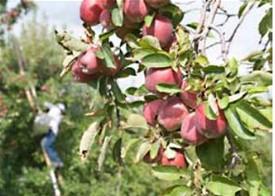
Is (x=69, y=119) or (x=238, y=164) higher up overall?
(x=238, y=164)

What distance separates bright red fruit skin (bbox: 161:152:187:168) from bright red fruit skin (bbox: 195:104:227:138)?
0.35 ft

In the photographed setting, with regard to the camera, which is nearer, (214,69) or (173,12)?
(214,69)

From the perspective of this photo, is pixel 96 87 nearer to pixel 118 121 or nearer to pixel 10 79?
pixel 118 121

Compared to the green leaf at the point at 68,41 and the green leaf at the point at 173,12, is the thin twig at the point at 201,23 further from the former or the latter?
the green leaf at the point at 68,41

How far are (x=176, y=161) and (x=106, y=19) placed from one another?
17 cm

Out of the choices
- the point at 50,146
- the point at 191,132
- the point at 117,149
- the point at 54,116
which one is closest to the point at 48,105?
the point at 54,116

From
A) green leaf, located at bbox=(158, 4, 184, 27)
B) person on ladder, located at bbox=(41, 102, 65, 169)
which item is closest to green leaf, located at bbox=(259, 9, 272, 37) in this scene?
green leaf, located at bbox=(158, 4, 184, 27)

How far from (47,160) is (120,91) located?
6.15 metres

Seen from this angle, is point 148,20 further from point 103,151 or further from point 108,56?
point 103,151

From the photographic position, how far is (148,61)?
0.72 m

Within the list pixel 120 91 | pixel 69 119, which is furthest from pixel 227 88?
pixel 69 119

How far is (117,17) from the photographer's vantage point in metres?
0.76

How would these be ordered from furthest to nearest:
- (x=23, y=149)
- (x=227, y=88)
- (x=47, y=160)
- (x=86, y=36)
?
(x=23, y=149)
(x=47, y=160)
(x=86, y=36)
(x=227, y=88)

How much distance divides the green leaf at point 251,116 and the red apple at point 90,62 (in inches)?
7.6
